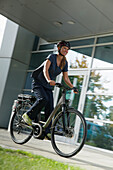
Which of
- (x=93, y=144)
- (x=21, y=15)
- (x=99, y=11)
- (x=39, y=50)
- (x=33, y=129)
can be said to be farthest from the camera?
(x=39, y=50)

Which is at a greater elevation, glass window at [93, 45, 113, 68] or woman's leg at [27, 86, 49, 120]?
glass window at [93, 45, 113, 68]

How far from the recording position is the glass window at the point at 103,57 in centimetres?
865

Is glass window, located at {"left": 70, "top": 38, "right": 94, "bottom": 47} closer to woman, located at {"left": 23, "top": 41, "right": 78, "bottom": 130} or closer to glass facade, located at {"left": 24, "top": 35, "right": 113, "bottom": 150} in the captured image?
glass facade, located at {"left": 24, "top": 35, "right": 113, "bottom": 150}

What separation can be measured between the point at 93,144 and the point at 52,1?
4.69 m

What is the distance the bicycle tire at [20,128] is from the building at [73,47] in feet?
12.7

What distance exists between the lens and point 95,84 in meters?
8.81

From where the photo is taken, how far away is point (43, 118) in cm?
438

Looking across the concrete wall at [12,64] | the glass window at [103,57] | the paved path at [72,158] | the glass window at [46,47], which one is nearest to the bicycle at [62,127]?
the paved path at [72,158]

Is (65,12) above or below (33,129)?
above

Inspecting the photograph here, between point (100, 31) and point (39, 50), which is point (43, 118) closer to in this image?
point (100, 31)

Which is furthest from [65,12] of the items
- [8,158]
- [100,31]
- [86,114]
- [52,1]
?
[8,158]

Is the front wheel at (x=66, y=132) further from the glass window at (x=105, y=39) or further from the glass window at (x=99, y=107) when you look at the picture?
the glass window at (x=105, y=39)

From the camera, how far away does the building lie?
8035 millimetres

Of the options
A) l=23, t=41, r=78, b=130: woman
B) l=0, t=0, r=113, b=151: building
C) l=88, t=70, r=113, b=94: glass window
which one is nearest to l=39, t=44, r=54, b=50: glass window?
l=0, t=0, r=113, b=151: building
